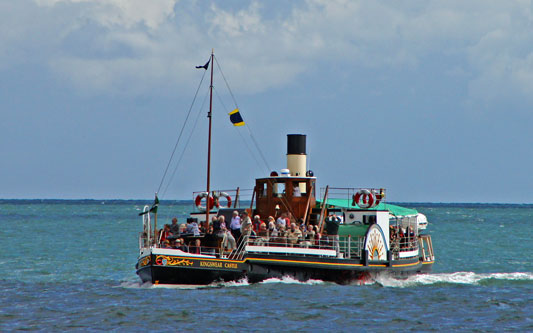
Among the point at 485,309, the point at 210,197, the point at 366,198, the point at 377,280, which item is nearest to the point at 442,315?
the point at 485,309

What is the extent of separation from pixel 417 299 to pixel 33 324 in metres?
14.5

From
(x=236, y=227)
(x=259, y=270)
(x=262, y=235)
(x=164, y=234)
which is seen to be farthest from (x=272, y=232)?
(x=164, y=234)

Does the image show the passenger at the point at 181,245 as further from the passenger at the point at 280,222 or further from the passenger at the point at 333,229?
the passenger at the point at 333,229

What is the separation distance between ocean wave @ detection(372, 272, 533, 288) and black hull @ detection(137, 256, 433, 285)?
0.67 meters

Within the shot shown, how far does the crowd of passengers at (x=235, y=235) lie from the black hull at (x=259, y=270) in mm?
720

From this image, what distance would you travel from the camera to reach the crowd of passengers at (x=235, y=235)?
106 ft

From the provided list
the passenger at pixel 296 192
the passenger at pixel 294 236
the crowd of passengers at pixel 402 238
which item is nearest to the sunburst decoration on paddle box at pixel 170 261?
the passenger at pixel 294 236

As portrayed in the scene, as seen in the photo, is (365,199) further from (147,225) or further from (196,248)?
(147,225)

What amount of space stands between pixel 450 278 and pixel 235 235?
13339 mm

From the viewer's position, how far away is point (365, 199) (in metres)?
37.6

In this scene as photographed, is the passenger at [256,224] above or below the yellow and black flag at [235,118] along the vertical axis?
below

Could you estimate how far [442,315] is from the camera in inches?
1126

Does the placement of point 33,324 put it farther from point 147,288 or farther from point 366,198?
point 366,198

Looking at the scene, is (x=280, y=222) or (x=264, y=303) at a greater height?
(x=280, y=222)
